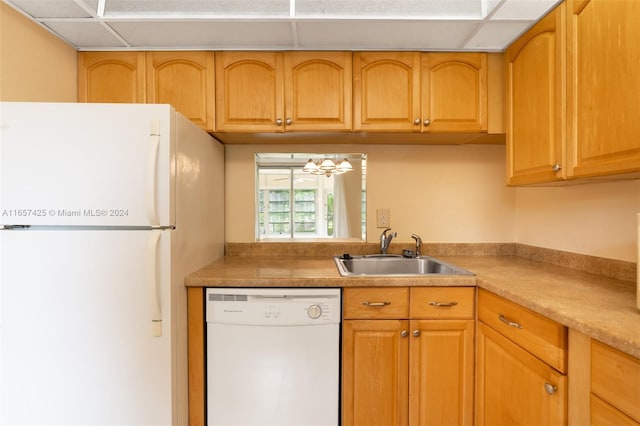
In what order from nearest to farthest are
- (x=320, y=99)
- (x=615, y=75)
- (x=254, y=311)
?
(x=615, y=75), (x=254, y=311), (x=320, y=99)

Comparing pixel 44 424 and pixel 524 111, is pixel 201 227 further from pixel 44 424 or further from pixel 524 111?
pixel 524 111

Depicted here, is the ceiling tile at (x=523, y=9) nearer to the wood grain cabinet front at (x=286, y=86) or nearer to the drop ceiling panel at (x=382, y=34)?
the drop ceiling panel at (x=382, y=34)

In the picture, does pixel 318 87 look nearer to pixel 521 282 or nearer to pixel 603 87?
pixel 603 87

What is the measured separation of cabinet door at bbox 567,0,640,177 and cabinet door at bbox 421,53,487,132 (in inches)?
19.6

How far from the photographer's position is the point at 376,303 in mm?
1509

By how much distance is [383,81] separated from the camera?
179cm

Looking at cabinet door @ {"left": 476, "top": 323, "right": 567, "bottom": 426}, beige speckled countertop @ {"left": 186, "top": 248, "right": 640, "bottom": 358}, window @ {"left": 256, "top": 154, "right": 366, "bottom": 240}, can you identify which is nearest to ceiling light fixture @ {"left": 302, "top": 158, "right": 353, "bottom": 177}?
window @ {"left": 256, "top": 154, "right": 366, "bottom": 240}

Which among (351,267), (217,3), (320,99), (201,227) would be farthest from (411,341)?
(217,3)

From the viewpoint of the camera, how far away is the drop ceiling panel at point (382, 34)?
1592mm

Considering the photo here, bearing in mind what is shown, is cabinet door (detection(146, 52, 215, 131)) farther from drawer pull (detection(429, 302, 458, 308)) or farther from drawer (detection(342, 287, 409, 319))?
drawer pull (detection(429, 302, 458, 308))

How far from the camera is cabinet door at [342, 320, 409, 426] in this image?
1502mm

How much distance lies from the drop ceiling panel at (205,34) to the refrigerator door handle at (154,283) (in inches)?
41.0

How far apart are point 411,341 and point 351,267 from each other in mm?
602

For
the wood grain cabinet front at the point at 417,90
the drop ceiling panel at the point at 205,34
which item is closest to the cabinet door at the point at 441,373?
the wood grain cabinet front at the point at 417,90
